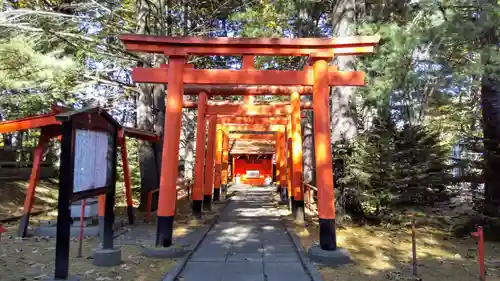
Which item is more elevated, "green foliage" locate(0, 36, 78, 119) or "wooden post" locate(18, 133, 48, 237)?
"green foliage" locate(0, 36, 78, 119)

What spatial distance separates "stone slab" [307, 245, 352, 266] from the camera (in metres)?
6.21

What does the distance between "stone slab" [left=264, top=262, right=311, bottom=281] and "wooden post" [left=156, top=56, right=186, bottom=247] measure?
2028mm

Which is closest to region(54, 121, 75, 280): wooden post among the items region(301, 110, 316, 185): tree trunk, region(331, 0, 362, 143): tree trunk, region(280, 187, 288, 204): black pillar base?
region(331, 0, 362, 143): tree trunk

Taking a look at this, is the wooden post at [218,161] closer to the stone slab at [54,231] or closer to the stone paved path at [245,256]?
the stone paved path at [245,256]

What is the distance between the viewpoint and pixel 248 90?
1095 centimetres

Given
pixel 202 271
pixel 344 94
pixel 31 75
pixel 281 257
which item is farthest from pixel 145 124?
pixel 202 271

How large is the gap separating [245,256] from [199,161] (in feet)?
15.7

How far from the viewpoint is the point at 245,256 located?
6.66m

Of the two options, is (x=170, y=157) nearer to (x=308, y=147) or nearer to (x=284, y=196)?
(x=284, y=196)

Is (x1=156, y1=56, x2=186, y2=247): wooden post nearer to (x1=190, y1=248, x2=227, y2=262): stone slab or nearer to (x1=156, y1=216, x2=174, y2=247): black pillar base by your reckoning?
(x1=156, y1=216, x2=174, y2=247): black pillar base

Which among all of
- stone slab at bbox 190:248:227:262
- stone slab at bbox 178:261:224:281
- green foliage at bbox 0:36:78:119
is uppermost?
green foliage at bbox 0:36:78:119

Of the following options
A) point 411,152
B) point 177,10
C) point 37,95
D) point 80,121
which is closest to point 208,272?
point 80,121

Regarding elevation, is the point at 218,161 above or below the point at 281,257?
above

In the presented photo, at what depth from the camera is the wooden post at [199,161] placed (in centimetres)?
1106
